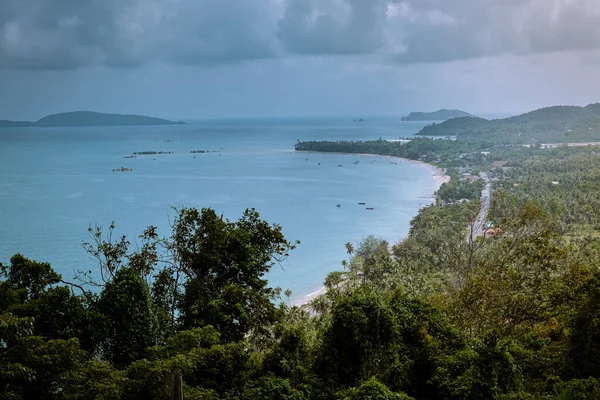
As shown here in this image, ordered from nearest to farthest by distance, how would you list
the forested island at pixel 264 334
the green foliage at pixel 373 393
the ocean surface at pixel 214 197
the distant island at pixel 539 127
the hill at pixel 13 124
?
the green foliage at pixel 373 393 < the forested island at pixel 264 334 < the ocean surface at pixel 214 197 < the distant island at pixel 539 127 < the hill at pixel 13 124

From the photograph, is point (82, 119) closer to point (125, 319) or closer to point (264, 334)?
point (264, 334)

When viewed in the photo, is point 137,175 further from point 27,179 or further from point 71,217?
Answer: point 71,217

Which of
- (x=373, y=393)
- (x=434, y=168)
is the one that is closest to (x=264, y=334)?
(x=373, y=393)

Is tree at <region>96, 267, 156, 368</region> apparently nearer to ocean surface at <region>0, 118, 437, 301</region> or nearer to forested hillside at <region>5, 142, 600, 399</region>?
forested hillside at <region>5, 142, 600, 399</region>

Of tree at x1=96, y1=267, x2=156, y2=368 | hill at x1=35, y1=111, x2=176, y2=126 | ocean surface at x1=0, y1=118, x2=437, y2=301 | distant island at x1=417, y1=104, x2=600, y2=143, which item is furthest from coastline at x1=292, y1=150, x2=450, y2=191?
hill at x1=35, y1=111, x2=176, y2=126

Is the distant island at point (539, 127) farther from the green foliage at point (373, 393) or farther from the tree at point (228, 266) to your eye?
the green foliage at point (373, 393)

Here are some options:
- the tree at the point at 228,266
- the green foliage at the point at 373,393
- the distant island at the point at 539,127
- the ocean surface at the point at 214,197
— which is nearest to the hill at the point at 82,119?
the ocean surface at the point at 214,197

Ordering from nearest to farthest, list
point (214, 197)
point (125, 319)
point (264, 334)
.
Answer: point (125, 319) < point (264, 334) < point (214, 197)
